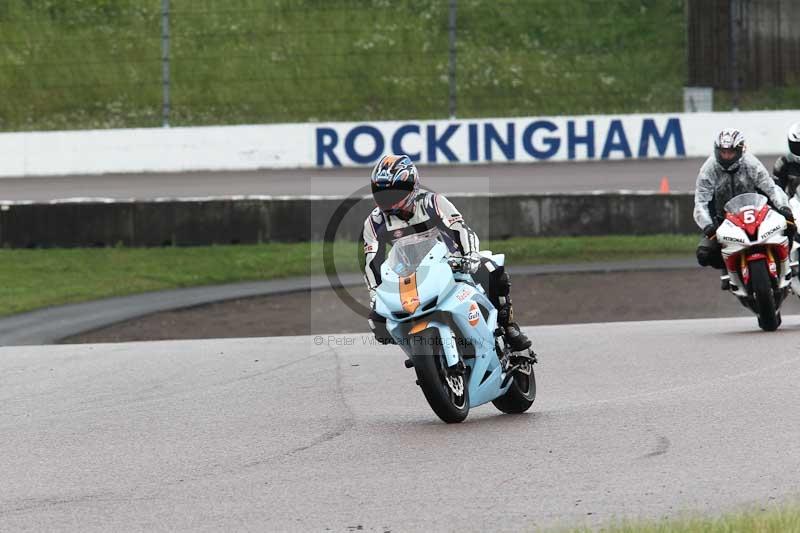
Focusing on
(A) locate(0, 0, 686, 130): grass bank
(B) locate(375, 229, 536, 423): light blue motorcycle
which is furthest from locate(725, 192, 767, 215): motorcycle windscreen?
(A) locate(0, 0, 686, 130): grass bank

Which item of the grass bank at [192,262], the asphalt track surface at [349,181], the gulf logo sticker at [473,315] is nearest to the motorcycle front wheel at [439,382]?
the gulf logo sticker at [473,315]

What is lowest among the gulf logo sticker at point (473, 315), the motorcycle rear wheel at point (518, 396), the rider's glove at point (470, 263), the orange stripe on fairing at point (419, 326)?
the motorcycle rear wheel at point (518, 396)

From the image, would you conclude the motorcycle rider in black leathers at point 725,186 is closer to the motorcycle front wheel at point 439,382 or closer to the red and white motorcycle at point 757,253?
the red and white motorcycle at point 757,253

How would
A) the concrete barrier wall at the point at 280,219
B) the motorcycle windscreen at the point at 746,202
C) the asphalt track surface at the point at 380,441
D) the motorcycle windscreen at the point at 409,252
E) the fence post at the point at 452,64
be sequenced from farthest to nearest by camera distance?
the fence post at the point at 452,64 < the concrete barrier wall at the point at 280,219 < the motorcycle windscreen at the point at 746,202 < the motorcycle windscreen at the point at 409,252 < the asphalt track surface at the point at 380,441

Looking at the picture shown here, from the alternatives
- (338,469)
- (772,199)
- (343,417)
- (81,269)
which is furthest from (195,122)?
(338,469)

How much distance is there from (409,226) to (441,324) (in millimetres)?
713

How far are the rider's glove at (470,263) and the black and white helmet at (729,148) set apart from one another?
4600mm

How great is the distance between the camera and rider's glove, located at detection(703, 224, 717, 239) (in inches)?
477

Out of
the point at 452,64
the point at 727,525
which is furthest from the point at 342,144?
the point at 727,525

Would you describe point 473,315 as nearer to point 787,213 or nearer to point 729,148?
point 729,148

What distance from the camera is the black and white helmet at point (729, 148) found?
11891 millimetres

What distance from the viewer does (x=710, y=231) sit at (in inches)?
477

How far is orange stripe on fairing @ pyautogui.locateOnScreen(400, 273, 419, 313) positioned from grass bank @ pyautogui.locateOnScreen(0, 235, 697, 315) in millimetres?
9886

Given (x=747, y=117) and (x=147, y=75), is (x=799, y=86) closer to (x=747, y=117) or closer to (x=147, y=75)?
(x=747, y=117)
